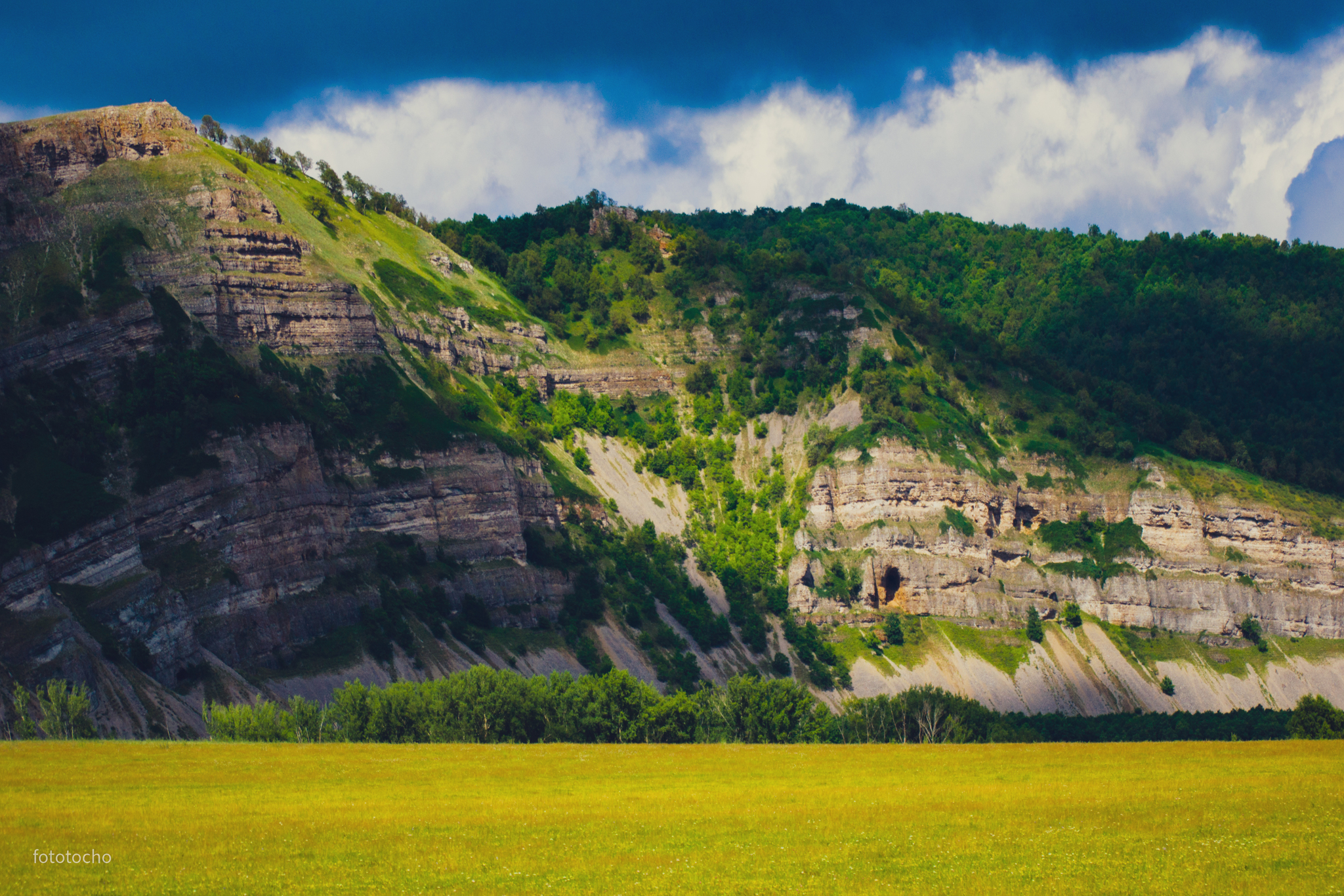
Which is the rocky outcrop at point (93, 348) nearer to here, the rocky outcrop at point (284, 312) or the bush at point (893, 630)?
the rocky outcrop at point (284, 312)

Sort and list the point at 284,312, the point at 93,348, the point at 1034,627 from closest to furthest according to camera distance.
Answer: the point at 93,348 → the point at 284,312 → the point at 1034,627

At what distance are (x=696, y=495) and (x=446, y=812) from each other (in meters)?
152

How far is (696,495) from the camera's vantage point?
200 metres

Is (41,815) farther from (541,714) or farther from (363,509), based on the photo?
(363,509)

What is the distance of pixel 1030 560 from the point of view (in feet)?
631

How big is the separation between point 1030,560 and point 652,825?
15709 centimetres

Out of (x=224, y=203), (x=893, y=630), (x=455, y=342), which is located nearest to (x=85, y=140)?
(x=224, y=203)

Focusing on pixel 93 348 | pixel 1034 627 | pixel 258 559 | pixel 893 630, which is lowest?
pixel 1034 627

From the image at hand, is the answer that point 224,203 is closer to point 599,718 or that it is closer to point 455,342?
point 455,342

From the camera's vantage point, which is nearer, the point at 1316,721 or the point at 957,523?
the point at 1316,721

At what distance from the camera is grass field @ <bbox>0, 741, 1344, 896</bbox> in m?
35.9

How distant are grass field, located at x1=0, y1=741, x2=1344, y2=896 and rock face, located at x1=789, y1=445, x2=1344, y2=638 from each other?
11270 centimetres

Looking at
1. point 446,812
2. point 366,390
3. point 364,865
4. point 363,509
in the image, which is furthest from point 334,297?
point 364,865

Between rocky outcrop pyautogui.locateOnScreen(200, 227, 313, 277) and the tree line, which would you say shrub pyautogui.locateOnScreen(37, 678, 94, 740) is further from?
rocky outcrop pyautogui.locateOnScreen(200, 227, 313, 277)
